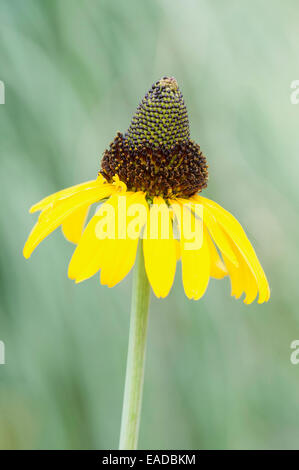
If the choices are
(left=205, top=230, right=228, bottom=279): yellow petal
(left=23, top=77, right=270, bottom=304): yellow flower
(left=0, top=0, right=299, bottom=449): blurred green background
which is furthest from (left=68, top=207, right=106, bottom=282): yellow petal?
(left=0, top=0, right=299, bottom=449): blurred green background

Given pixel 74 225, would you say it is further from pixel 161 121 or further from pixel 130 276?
pixel 130 276

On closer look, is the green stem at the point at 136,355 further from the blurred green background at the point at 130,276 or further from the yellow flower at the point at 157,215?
the blurred green background at the point at 130,276

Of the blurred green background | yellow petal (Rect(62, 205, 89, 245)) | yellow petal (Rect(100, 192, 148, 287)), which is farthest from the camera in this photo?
the blurred green background

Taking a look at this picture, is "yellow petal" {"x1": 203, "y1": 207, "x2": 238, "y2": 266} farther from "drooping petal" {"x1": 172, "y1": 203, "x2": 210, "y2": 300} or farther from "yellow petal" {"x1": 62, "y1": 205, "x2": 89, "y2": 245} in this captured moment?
"yellow petal" {"x1": 62, "y1": 205, "x2": 89, "y2": 245}

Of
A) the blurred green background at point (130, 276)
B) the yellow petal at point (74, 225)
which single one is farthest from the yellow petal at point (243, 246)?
the blurred green background at point (130, 276)

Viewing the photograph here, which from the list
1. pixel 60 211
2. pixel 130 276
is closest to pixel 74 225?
pixel 60 211
